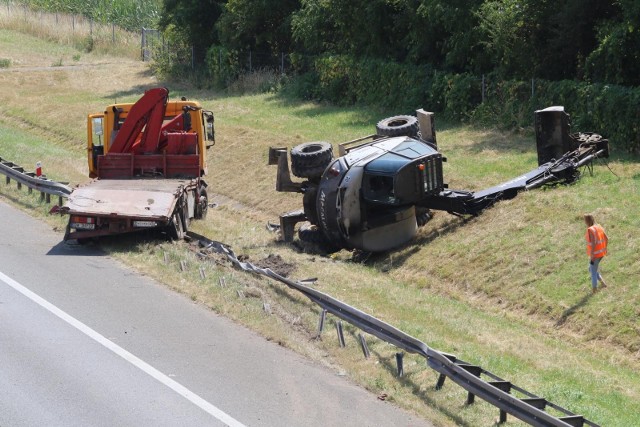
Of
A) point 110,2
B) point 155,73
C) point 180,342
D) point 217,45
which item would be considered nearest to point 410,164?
point 180,342

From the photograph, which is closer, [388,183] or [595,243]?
[595,243]

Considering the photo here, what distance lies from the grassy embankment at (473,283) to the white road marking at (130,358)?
1.84 metres

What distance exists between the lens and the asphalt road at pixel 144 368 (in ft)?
33.8

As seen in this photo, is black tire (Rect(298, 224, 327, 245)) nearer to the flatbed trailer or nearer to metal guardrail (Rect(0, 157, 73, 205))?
the flatbed trailer

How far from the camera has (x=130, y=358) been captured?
39.5 feet

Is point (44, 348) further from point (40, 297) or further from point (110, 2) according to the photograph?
point (110, 2)

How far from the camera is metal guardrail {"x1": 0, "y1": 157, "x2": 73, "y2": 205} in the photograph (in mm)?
22500

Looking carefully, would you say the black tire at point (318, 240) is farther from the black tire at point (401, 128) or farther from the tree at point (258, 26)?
the tree at point (258, 26)

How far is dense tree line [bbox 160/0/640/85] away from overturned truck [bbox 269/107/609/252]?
17.4 ft

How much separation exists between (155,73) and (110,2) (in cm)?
1803

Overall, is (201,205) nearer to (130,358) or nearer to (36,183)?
(36,183)

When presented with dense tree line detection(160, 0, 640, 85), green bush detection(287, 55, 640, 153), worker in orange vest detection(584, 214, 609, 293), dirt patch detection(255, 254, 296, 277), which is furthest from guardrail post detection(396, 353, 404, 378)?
dense tree line detection(160, 0, 640, 85)

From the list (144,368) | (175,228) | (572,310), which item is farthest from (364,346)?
(175,228)

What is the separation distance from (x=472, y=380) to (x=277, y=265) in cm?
831
